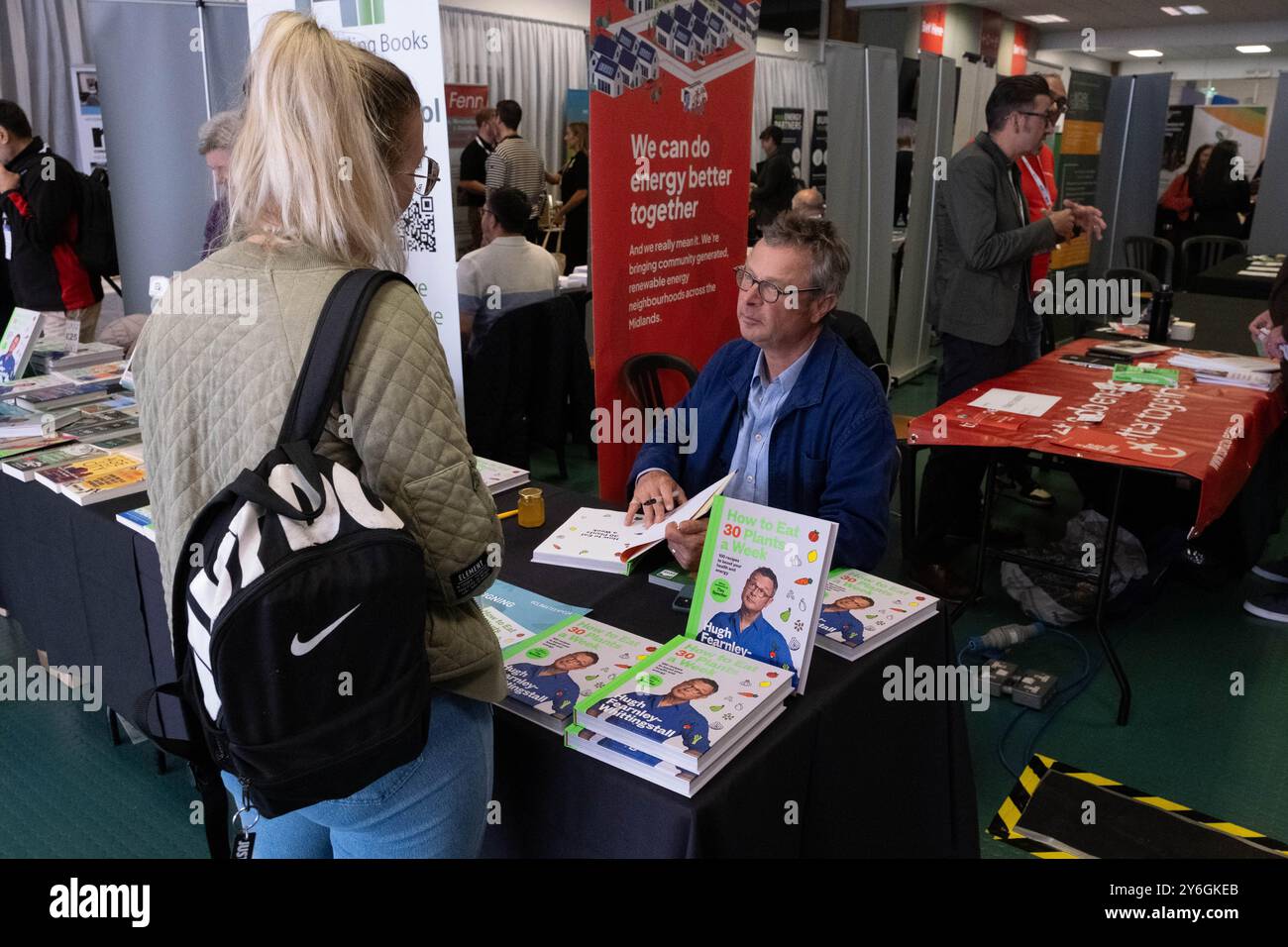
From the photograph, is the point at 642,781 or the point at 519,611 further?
the point at 519,611

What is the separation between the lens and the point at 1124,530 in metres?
3.48

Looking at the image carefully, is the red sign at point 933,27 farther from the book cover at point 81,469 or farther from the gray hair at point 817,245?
the book cover at point 81,469

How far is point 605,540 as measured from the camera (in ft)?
6.45

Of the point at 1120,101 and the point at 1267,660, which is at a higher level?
the point at 1120,101

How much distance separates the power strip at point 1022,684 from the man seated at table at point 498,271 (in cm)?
256

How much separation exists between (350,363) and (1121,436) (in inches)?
98.0

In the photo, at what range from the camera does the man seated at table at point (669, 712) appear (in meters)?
1.27

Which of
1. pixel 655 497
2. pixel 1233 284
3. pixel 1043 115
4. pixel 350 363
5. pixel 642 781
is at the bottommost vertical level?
pixel 642 781

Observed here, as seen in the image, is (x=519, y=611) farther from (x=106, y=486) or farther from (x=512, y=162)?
(x=512, y=162)

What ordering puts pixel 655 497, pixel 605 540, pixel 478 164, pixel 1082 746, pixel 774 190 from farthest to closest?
1. pixel 478 164
2. pixel 774 190
3. pixel 1082 746
4. pixel 655 497
5. pixel 605 540

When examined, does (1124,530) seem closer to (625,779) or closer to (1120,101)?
(625,779)

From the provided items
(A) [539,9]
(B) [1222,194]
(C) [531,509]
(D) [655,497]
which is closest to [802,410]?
(D) [655,497]
